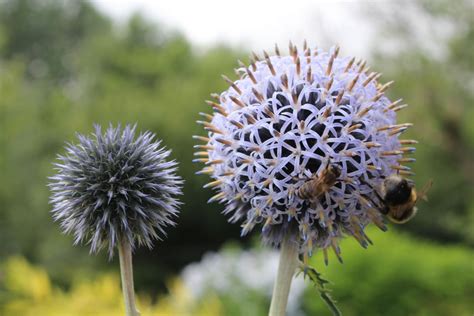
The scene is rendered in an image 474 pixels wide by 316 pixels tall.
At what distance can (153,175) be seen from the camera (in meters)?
2.04

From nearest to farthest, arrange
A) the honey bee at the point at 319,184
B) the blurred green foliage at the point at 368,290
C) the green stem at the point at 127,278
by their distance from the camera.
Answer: the green stem at the point at 127,278 < the honey bee at the point at 319,184 < the blurred green foliage at the point at 368,290

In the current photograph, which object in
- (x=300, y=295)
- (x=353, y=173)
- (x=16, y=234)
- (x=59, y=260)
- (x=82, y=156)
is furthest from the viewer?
(x=16, y=234)

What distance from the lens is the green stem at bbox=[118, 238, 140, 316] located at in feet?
5.47

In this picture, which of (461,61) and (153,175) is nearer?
(153,175)

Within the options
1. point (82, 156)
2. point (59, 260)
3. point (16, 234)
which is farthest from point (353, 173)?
point (16, 234)

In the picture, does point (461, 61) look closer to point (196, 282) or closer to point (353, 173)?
point (196, 282)

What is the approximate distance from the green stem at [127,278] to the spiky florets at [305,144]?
45cm

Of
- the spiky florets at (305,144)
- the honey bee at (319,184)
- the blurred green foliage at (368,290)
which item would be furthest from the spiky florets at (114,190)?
the blurred green foliage at (368,290)

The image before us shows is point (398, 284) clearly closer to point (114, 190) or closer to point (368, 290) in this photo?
point (368, 290)

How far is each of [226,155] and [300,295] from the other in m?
6.07

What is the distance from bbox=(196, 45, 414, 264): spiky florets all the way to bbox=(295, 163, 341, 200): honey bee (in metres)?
0.01

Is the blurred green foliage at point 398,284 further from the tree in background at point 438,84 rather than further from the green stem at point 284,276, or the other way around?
the tree in background at point 438,84

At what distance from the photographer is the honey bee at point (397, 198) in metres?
2.11

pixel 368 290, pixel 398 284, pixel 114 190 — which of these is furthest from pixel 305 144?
pixel 398 284
